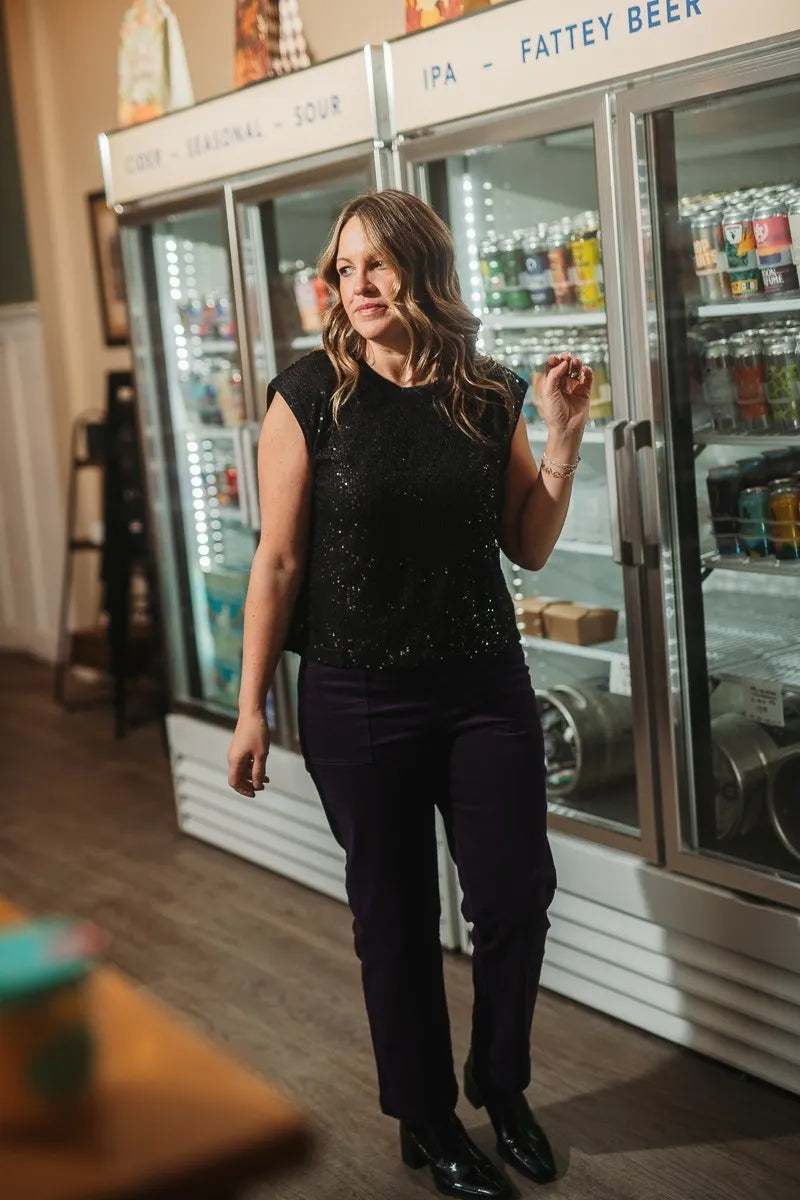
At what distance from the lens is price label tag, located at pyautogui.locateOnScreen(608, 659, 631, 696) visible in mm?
3035

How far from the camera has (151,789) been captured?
16.7 feet

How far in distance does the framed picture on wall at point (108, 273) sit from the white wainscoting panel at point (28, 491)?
0.80 metres

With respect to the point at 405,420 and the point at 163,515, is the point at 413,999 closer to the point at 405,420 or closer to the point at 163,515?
the point at 405,420

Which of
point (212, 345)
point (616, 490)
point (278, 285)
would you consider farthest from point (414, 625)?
point (212, 345)

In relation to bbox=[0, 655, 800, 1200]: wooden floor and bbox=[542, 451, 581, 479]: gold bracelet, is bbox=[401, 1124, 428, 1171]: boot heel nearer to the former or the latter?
bbox=[0, 655, 800, 1200]: wooden floor

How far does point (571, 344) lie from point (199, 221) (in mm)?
1586

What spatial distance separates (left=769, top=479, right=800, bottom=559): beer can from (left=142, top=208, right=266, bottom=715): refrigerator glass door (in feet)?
6.22

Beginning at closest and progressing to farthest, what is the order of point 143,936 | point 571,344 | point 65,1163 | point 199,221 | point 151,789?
point 65,1163, point 571,344, point 143,936, point 199,221, point 151,789

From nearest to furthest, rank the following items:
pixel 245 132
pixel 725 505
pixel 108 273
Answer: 1. pixel 725 505
2. pixel 245 132
3. pixel 108 273

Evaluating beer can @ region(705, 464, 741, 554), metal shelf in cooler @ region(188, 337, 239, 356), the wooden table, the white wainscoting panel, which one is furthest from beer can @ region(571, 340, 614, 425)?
the white wainscoting panel

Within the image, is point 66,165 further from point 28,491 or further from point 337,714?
point 337,714

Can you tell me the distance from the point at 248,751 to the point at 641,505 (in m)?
0.95

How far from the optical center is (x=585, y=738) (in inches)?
128

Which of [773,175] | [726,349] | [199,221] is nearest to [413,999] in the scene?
[726,349]
